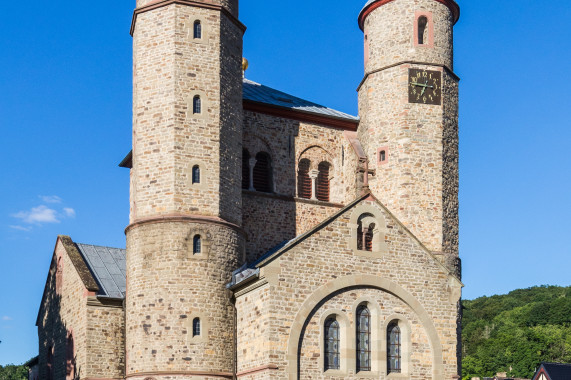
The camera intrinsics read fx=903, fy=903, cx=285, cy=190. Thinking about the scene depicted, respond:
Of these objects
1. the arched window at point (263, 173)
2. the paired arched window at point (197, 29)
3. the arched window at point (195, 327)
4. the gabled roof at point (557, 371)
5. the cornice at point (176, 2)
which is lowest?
the gabled roof at point (557, 371)

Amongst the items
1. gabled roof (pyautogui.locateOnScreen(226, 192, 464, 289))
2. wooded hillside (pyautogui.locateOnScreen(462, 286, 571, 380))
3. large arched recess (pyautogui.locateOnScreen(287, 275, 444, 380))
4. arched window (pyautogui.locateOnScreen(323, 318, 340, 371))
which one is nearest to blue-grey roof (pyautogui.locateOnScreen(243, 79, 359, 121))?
gabled roof (pyautogui.locateOnScreen(226, 192, 464, 289))

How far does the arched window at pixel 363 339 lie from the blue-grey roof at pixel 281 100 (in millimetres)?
9806

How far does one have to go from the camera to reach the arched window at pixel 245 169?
33750 mm

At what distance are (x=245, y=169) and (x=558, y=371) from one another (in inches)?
2027

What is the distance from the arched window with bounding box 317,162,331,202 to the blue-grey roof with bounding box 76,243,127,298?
821cm

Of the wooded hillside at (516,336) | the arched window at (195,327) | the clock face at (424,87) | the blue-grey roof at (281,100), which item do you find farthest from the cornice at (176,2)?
the wooded hillside at (516,336)

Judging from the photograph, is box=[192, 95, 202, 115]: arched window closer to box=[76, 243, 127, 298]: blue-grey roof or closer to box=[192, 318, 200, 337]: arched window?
box=[192, 318, 200, 337]: arched window

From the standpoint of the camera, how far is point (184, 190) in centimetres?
2984

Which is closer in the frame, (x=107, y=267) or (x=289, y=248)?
(x=289, y=248)

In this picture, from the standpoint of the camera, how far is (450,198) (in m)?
33.9

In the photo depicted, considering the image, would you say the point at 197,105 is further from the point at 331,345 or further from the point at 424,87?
the point at 331,345

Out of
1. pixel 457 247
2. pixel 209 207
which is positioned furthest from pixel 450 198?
pixel 209 207

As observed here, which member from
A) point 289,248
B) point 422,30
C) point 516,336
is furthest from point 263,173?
point 516,336

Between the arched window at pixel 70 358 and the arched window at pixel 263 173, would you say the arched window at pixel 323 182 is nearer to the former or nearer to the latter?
the arched window at pixel 263 173
